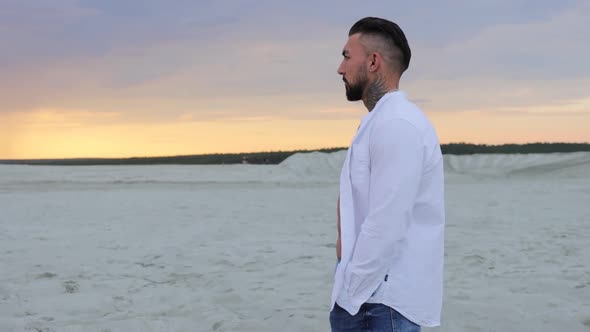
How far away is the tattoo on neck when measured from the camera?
7.19ft

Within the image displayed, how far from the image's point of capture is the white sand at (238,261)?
5035 mm

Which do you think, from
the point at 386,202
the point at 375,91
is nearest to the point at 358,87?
the point at 375,91

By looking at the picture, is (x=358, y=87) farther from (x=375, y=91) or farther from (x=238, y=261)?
(x=238, y=261)

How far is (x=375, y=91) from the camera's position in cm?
221

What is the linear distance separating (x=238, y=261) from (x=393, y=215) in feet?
17.7

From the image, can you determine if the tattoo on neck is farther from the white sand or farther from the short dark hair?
the white sand

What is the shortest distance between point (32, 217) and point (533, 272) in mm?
8582

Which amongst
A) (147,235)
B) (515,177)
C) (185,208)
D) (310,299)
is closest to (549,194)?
(515,177)

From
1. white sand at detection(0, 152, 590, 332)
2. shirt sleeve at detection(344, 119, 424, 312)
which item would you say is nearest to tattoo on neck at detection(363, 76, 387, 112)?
shirt sleeve at detection(344, 119, 424, 312)

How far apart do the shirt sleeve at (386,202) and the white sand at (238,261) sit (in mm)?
2848

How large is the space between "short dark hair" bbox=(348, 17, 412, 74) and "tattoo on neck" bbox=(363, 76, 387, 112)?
0.11 meters

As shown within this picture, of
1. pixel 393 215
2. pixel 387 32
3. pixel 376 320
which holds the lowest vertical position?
pixel 376 320

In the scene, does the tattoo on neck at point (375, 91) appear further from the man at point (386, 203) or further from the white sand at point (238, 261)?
the white sand at point (238, 261)

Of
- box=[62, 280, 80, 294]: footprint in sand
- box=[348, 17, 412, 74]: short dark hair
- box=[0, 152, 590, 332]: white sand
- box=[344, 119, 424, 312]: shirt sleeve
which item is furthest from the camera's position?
box=[62, 280, 80, 294]: footprint in sand
